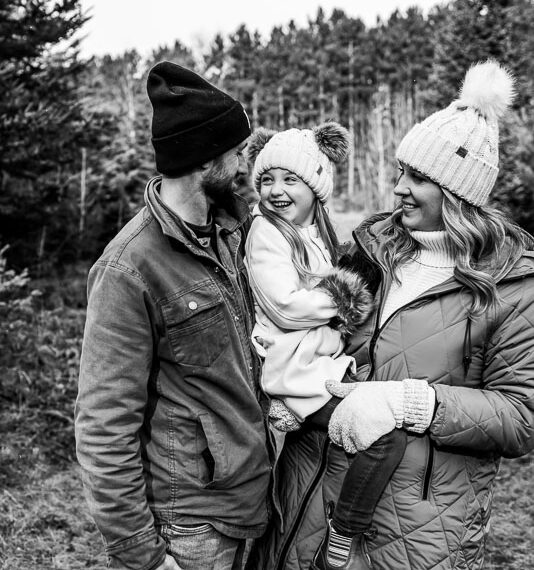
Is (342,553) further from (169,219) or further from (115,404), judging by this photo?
(169,219)

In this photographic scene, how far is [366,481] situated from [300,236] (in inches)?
41.8

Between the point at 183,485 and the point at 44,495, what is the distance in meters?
3.22

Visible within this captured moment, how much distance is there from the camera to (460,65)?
18.1m

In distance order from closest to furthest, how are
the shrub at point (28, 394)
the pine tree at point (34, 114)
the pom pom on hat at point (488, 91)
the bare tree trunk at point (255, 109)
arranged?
the pom pom on hat at point (488, 91) → the shrub at point (28, 394) → the pine tree at point (34, 114) → the bare tree trunk at point (255, 109)

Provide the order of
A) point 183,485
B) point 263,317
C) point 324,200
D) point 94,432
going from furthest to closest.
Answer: point 324,200, point 263,317, point 183,485, point 94,432

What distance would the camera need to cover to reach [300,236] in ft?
8.27

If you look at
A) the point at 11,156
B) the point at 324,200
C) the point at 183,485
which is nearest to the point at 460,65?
the point at 11,156

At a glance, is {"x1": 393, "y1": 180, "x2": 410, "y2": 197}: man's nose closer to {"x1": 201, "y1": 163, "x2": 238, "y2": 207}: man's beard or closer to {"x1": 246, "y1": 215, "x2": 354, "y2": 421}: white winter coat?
{"x1": 246, "y1": 215, "x2": 354, "y2": 421}: white winter coat

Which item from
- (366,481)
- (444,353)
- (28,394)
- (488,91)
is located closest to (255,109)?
(28,394)

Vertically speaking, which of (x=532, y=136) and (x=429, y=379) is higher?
(x=429, y=379)

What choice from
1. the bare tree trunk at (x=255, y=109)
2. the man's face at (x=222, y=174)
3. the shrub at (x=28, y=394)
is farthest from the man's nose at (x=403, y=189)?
the bare tree trunk at (x=255, y=109)

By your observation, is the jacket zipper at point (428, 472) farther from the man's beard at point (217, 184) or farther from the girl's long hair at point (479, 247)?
the man's beard at point (217, 184)

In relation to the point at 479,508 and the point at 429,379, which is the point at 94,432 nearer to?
the point at 429,379

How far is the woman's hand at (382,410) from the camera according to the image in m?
1.87
